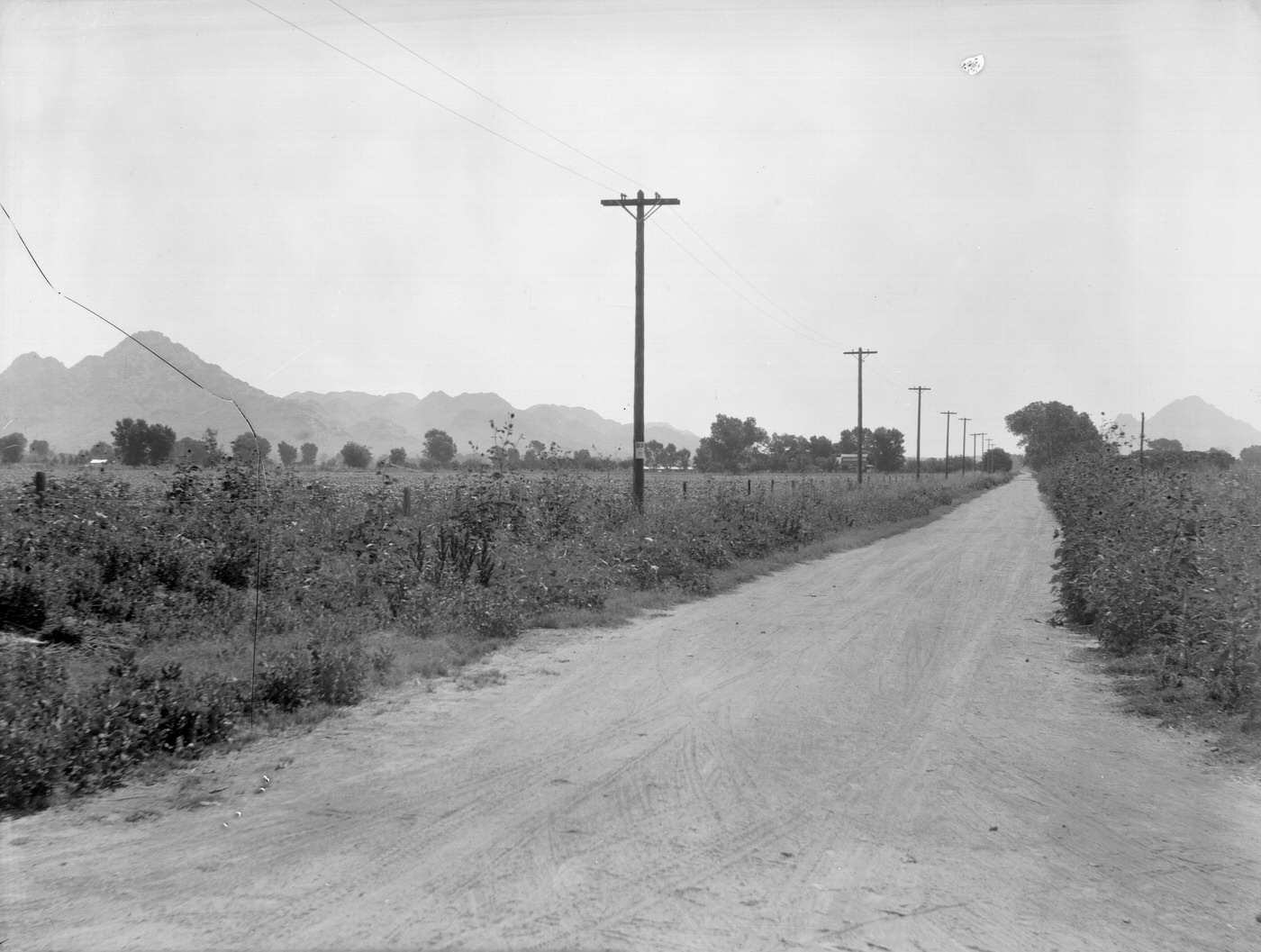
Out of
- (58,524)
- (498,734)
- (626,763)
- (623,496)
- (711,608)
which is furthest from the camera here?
(623,496)

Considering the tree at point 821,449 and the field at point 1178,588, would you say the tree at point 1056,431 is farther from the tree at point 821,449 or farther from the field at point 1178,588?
the field at point 1178,588

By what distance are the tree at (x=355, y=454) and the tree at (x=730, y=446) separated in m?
69.2

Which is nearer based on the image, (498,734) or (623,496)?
(498,734)

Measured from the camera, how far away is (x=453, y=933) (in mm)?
3521

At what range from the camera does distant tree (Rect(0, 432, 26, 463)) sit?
7.31 metres

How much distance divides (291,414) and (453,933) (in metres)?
5.45

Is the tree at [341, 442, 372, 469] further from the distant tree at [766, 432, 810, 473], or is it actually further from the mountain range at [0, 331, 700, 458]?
the distant tree at [766, 432, 810, 473]

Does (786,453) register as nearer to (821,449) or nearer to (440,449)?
(821,449)

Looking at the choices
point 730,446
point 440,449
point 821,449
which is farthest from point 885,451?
point 440,449

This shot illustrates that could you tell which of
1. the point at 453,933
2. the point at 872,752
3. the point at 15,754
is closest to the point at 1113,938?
the point at 872,752

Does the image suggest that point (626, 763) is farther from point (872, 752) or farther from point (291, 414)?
point (291, 414)

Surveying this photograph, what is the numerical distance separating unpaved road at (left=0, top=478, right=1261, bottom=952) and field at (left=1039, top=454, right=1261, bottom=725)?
0.70m

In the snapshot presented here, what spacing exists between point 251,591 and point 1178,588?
9.57 metres

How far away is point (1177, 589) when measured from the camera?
8242 mm
